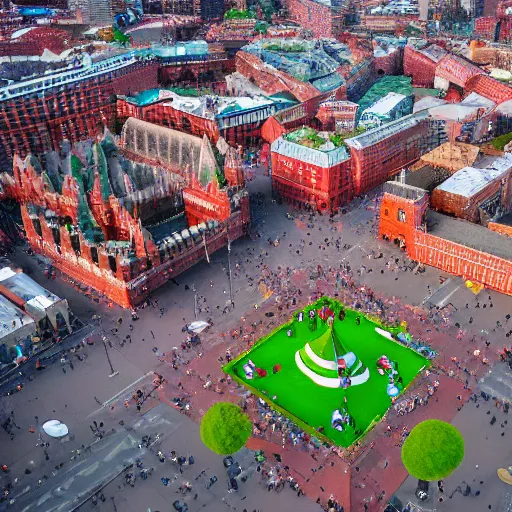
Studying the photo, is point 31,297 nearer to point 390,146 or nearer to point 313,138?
point 313,138

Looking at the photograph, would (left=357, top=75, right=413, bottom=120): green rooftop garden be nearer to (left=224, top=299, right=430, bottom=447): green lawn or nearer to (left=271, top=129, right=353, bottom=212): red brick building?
(left=271, top=129, right=353, bottom=212): red brick building

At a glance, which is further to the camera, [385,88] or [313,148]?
[385,88]

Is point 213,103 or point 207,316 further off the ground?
point 213,103

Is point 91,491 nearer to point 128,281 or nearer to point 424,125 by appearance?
point 128,281

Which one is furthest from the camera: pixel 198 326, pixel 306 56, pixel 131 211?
pixel 306 56

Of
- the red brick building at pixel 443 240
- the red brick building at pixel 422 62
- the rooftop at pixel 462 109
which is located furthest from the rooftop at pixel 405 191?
the red brick building at pixel 422 62

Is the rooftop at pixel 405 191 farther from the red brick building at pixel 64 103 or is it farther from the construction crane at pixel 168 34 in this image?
the construction crane at pixel 168 34

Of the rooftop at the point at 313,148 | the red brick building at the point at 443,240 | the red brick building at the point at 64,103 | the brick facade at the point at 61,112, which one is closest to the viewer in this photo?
the red brick building at the point at 443,240

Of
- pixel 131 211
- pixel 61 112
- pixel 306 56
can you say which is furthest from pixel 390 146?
pixel 61 112

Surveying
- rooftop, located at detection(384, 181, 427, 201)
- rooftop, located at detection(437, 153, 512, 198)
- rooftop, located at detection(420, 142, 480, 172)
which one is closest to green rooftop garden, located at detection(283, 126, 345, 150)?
rooftop, located at detection(420, 142, 480, 172)
